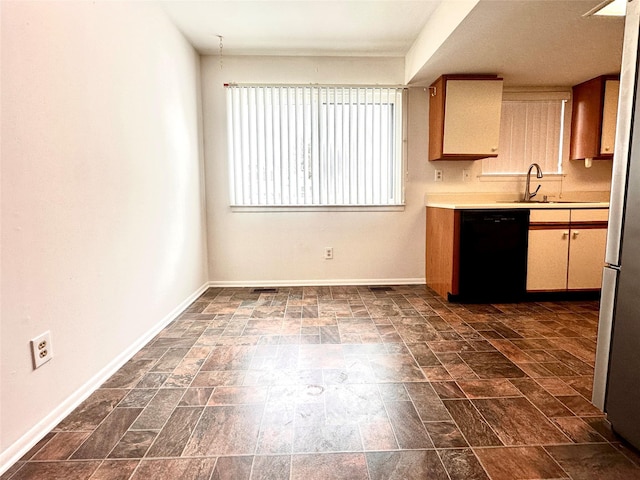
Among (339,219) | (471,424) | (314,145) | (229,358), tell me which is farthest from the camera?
(339,219)

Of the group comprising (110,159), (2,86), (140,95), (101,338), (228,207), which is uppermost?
(140,95)

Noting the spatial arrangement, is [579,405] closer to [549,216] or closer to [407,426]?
[407,426]

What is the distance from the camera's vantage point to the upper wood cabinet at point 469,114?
10.5 ft

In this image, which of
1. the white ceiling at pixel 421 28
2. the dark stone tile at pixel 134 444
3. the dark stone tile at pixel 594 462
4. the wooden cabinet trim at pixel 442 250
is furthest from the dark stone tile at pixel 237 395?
the white ceiling at pixel 421 28

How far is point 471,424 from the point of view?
4.61 feet

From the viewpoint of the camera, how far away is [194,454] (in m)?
1.25

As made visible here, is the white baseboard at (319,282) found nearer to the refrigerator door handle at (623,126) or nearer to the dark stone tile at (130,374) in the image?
the dark stone tile at (130,374)

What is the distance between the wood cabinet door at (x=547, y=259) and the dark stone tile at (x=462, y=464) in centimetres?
230

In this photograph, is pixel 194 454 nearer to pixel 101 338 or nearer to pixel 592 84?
pixel 101 338

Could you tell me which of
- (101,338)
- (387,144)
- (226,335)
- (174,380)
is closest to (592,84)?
(387,144)

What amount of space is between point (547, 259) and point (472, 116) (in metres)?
1.47

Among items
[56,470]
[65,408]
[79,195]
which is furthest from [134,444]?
[79,195]

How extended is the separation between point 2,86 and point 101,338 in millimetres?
1212

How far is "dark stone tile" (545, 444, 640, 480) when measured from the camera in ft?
3.76
